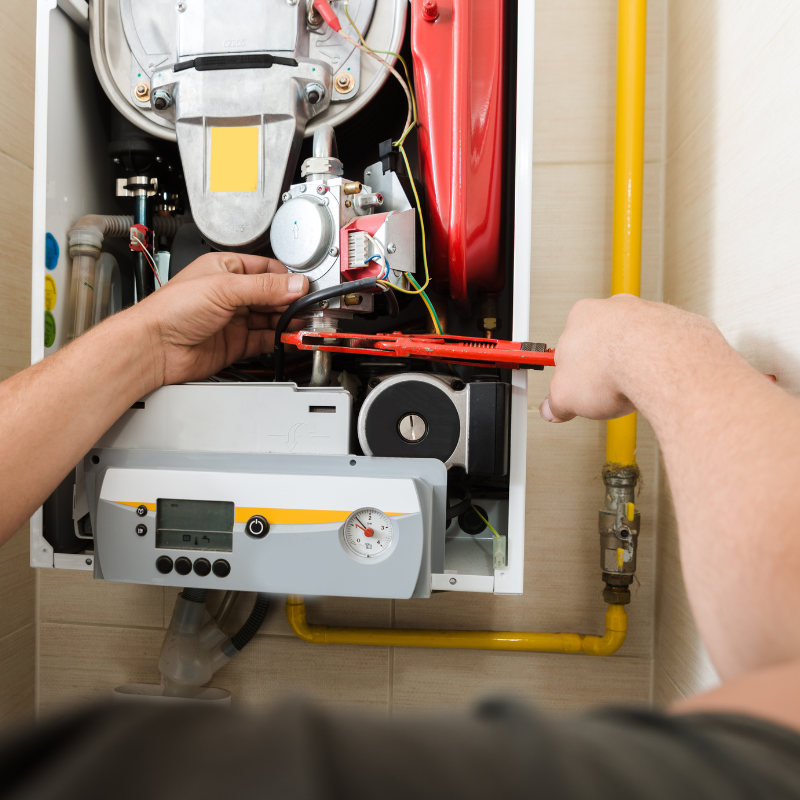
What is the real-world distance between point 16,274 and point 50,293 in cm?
51

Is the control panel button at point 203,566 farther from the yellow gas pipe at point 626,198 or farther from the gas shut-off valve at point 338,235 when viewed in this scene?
the yellow gas pipe at point 626,198

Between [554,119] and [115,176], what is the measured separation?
903mm

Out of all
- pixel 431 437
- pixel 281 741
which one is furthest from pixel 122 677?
pixel 281 741

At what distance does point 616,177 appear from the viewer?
1044 millimetres

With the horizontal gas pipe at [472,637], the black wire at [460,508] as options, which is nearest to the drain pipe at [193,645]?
the horizontal gas pipe at [472,637]

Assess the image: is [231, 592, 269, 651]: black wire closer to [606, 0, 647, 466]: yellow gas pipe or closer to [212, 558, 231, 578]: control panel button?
[212, 558, 231, 578]: control panel button

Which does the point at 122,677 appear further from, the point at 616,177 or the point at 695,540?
the point at 616,177

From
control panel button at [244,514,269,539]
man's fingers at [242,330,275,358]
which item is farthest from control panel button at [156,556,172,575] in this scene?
man's fingers at [242,330,275,358]

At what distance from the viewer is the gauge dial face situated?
0.71m

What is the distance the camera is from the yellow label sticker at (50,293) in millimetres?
824

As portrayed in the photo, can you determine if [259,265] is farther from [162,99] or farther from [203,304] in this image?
[162,99]

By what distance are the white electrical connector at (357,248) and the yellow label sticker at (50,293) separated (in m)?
0.47

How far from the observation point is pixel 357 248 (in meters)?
0.77

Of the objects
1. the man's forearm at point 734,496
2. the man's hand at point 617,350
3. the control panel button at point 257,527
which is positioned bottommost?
the control panel button at point 257,527
